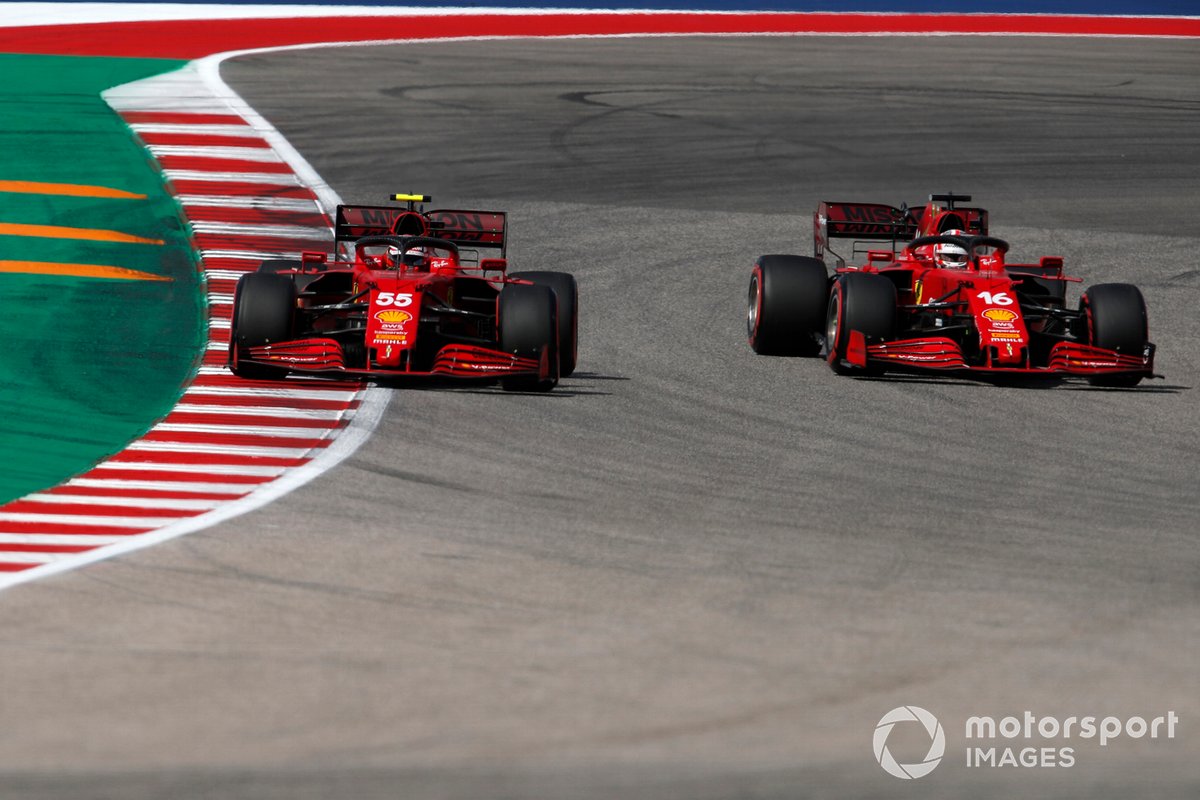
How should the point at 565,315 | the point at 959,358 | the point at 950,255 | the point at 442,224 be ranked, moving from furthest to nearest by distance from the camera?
the point at 950,255
the point at 442,224
the point at 959,358
the point at 565,315

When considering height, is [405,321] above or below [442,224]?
below

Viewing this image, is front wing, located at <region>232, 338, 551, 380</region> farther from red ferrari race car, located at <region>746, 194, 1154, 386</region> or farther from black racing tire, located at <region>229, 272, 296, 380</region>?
red ferrari race car, located at <region>746, 194, 1154, 386</region>

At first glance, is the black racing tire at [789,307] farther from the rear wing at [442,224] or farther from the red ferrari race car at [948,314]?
the rear wing at [442,224]

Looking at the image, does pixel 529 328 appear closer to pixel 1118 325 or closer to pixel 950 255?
pixel 950 255

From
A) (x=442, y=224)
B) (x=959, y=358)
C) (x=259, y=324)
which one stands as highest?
(x=442, y=224)

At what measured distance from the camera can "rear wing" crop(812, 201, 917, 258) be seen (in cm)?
1695

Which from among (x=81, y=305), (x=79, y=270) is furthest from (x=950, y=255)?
(x=79, y=270)

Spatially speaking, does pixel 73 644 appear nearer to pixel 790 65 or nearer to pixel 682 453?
pixel 682 453

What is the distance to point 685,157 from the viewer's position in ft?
82.9

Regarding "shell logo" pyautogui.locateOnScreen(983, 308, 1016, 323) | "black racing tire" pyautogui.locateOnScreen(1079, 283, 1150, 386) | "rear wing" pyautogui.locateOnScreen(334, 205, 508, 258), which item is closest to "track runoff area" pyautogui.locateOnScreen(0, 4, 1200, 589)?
"rear wing" pyautogui.locateOnScreen(334, 205, 508, 258)

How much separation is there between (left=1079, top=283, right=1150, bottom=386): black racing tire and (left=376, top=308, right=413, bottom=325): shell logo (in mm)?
5207

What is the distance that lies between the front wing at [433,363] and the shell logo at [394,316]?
32 cm

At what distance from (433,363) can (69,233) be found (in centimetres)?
660

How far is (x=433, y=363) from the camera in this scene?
45.1 feet
